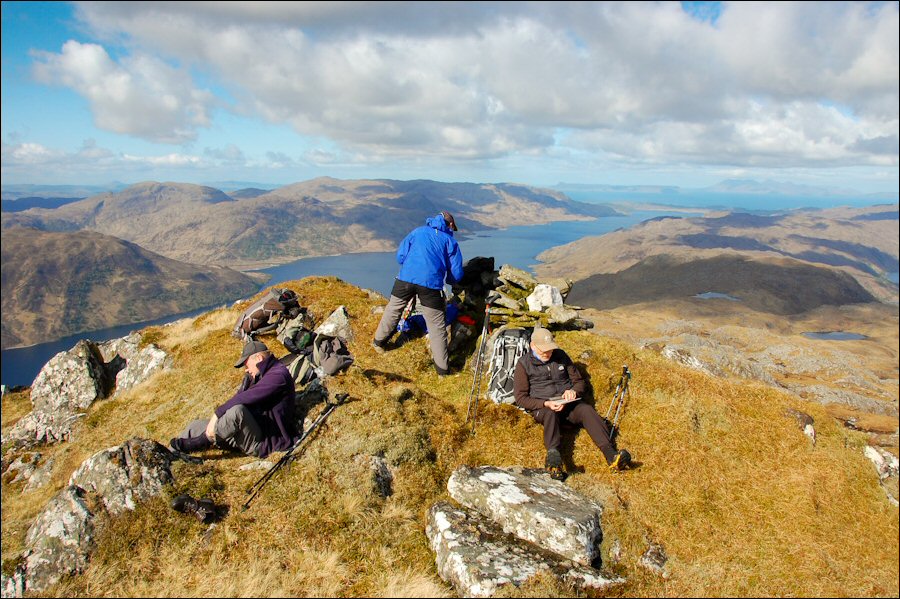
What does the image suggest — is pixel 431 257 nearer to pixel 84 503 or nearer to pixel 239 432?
pixel 239 432

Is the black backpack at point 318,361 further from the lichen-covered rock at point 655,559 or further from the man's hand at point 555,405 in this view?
the lichen-covered rock at point 655,559

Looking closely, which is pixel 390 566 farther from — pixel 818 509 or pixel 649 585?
pixel 818 509

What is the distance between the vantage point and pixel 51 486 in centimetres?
1232

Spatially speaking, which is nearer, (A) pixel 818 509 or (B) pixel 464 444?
(A) pixel 818 509

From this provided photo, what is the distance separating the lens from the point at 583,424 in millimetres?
10398

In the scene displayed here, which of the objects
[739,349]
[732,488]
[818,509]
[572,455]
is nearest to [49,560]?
[572,455]

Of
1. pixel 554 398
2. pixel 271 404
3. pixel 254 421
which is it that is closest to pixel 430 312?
pixel 554 398

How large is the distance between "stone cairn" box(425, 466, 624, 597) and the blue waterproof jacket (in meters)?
6.11

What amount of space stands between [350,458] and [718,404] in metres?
10.2

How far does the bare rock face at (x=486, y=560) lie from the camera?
6.76 meters

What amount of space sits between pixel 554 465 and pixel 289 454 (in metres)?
6.12

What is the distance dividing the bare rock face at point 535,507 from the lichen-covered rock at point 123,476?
5.96 m

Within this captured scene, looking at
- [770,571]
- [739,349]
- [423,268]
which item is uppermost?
[423,268]

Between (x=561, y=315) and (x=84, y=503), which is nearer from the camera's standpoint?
(x=84, y=503)
